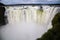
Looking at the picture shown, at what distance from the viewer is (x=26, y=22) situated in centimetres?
160

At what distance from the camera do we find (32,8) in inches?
61.9

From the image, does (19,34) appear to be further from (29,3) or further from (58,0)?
(58,0)

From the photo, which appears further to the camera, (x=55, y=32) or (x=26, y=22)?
(x=26, y=22)

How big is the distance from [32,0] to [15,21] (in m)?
0.30

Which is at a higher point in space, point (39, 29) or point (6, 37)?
point (39, 29)

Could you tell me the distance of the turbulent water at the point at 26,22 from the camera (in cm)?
155

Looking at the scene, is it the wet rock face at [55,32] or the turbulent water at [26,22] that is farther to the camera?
the turbulent water at [26,22]

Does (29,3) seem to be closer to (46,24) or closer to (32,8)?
(32,8)

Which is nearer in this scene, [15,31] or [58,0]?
[58,0]

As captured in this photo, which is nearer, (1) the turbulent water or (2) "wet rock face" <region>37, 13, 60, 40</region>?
(2) "wet rock face" <region>37, 13, 60, 40</region>

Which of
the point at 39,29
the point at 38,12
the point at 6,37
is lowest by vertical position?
the point at 6,37

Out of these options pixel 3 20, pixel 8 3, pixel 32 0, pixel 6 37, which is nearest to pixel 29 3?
pixel 32 0

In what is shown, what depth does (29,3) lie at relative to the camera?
5.17 feet

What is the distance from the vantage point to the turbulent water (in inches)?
61.2
